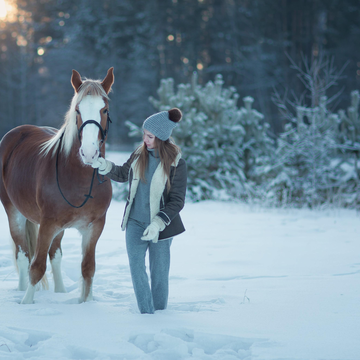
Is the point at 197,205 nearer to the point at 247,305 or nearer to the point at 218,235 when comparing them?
the point at 218,235

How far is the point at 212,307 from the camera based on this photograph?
→ 329cm

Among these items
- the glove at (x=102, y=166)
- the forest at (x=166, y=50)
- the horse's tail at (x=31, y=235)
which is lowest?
the horse's tail at (x=31, y=235)

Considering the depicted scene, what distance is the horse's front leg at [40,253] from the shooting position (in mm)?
3201

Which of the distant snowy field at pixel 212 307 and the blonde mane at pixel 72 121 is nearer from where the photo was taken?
the distant snowy field at pixel 212 307

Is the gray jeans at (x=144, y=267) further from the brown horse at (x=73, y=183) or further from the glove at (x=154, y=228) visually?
the brown horse at (x=73, y=183)

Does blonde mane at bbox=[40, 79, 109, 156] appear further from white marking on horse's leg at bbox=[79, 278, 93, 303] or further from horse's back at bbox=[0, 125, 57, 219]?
white marking on horse's leg at bbox=[79, 278, 93, 303]

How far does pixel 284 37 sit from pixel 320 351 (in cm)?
2394

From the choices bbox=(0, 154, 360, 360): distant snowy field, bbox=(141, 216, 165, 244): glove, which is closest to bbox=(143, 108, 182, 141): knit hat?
bbox=(141, 216, 165, 244): glove

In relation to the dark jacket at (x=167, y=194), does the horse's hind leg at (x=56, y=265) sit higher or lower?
lower

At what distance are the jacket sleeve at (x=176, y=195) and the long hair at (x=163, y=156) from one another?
51 millimetres

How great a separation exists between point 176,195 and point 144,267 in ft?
1.99

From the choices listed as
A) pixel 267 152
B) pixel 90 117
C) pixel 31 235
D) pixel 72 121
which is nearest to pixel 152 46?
pixel 267 152

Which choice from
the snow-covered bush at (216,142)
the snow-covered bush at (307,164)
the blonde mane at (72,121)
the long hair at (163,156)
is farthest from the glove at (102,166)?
the snow-covered bush at (216,142)

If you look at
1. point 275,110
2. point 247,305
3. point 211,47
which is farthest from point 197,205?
point 211,47
